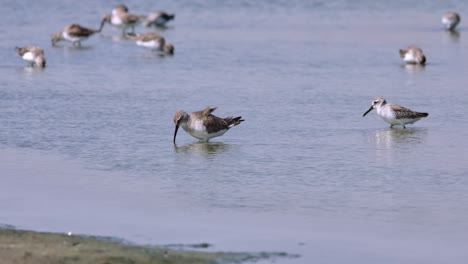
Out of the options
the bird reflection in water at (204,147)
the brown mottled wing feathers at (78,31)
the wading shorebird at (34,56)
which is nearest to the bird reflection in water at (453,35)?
the brown mottled wing feathers at (78,31)

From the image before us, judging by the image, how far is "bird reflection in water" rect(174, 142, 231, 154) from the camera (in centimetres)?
1549

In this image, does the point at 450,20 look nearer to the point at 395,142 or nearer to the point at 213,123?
the point at 395,142

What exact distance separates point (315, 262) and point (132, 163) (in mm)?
4966

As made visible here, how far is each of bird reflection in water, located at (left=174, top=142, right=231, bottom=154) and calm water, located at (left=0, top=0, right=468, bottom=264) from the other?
6 centimetres

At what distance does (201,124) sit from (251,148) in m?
0.95

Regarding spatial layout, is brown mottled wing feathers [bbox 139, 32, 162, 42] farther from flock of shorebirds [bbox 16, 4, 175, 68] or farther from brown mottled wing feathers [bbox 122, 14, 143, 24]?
brown mottled wing feathers [bbox 122, 14, 143, 24]

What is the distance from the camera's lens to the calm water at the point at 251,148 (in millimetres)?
10984

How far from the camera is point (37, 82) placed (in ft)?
72.9

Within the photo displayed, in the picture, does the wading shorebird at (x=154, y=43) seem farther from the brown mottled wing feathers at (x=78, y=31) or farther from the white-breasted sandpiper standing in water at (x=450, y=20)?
the white-breasted sandpiper standing in water at (x=450, y=20)

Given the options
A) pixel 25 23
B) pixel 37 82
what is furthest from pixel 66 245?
pixel 25 23

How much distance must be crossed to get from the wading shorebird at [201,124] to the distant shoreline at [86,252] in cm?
576

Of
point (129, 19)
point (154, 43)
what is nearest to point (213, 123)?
point (154, 43)

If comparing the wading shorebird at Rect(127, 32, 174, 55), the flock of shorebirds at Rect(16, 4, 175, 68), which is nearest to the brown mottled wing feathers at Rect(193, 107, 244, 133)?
the flock of shorebirds at Rect(16, 4, 175, 68)

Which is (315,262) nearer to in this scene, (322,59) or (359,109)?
(359,109)
